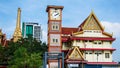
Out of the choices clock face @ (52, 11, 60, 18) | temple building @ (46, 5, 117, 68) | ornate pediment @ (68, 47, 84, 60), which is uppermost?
clock face @ (52, 11, 60, 18)

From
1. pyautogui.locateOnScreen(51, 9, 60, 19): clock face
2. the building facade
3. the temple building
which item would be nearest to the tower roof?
the temple building

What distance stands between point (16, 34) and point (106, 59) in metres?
31.7

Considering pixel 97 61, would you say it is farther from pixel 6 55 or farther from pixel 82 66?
pixel 6 55

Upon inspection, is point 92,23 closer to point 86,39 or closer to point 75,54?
point 86,39

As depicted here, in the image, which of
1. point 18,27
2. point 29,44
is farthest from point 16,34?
point 29,44

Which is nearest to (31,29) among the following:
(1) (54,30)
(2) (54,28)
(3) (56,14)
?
(3) (56,14)

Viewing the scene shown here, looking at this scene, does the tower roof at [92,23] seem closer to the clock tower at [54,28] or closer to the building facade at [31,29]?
the clock tower at [54,28]

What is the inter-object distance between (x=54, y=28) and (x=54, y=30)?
14.9 inches

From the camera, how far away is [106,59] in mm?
59688

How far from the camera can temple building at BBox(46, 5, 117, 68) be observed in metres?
58.7

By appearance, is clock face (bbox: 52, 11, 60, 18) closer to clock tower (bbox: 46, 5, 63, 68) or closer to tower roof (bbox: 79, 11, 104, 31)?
clock tower (bbox: 46, 5, 63, 68)

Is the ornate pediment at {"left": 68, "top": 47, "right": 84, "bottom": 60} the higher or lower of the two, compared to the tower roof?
lower

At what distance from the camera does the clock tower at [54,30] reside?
5777cm

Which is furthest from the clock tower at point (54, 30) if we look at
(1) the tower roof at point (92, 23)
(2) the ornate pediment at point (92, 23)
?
(2) the ornate pediment at point (92, 23)
